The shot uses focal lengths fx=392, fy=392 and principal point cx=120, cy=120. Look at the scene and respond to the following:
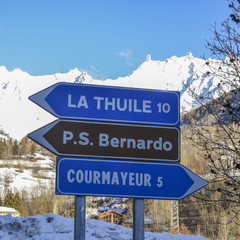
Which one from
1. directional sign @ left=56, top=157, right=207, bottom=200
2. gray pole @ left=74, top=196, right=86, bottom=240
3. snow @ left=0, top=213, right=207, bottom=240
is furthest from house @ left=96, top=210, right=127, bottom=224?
gray pole @ left=74, top=196, right=86, bottom=240

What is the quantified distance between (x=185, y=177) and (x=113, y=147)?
0.77 metres

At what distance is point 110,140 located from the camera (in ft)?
12.1

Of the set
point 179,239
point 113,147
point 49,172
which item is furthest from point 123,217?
point 49,172

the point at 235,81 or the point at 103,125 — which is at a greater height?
the point at 235,81

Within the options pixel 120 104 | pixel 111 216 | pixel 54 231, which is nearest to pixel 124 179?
pixel 120 104

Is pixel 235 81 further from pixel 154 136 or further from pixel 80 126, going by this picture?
pixel 80 126

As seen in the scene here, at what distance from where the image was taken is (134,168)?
370 cm

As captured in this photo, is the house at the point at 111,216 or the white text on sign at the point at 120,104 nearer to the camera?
the white text on sign at the point at 120,104

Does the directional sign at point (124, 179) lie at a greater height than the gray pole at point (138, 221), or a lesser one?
greater

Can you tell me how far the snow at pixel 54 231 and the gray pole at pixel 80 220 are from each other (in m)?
4.53

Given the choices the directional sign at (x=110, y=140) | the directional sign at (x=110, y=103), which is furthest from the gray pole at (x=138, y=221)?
the directional sign at (x=110, y=103)

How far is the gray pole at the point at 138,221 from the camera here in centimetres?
353

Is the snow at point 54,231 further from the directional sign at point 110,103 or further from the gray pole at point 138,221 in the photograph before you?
the directional sign at point 110,103

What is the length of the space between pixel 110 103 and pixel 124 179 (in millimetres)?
739
